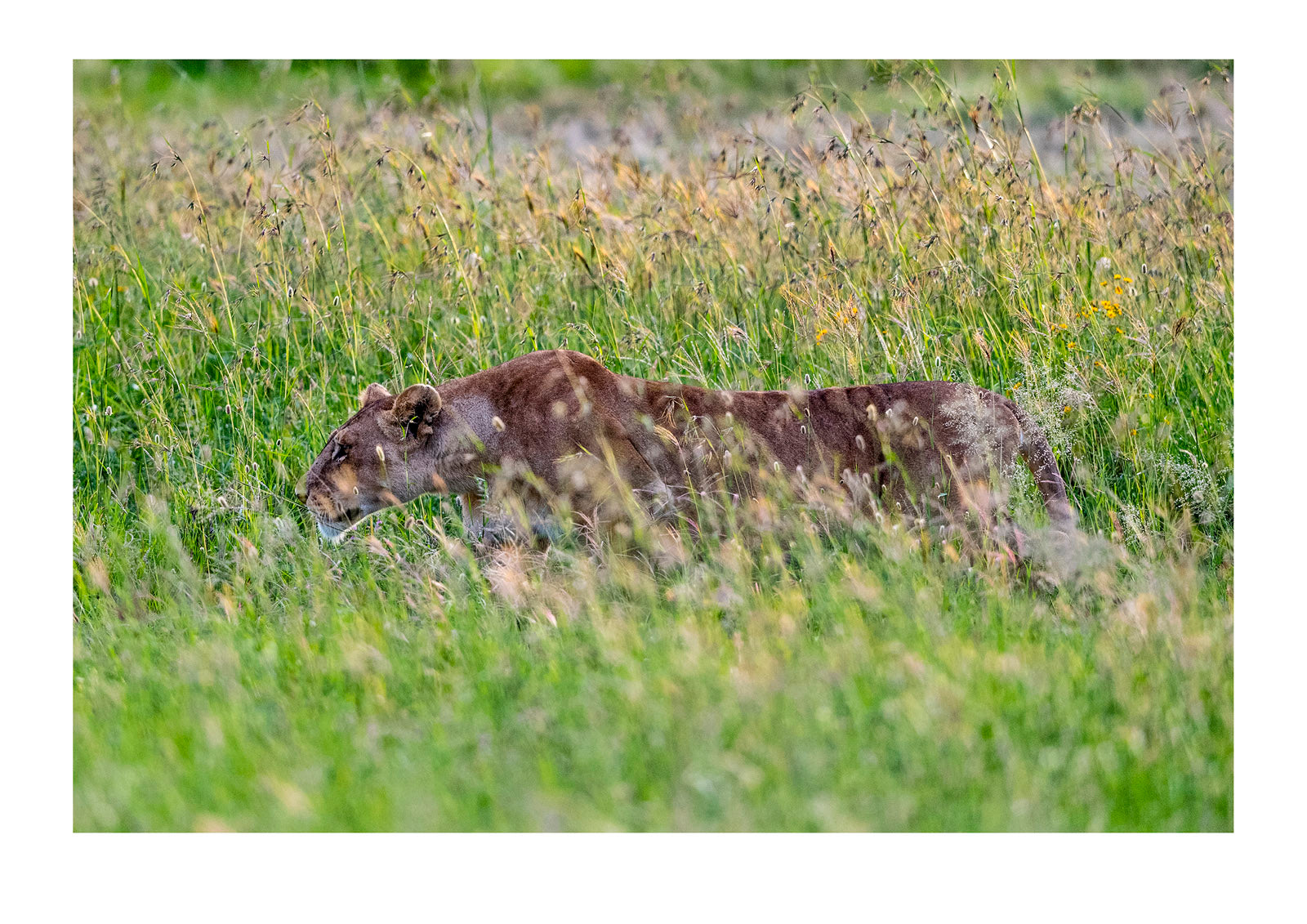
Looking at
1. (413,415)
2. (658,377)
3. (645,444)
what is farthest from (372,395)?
(658,377)

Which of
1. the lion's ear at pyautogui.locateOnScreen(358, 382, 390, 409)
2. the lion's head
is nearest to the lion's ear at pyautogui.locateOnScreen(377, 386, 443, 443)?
the lion's head

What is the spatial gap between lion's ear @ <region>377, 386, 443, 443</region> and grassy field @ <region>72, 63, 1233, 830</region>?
416 mm

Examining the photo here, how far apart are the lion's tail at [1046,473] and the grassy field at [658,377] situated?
19cm

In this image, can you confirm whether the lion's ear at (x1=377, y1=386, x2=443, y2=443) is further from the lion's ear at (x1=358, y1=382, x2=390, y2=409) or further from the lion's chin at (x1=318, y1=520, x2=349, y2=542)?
the lion's chin at (x1=318, y1=520, x2=349, y2=542)

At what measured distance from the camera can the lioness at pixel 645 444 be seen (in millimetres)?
5293

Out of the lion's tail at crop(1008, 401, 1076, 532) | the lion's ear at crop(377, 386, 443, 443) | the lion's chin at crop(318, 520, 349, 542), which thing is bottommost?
the lion's chin at crop(318, 520, 349, 542)

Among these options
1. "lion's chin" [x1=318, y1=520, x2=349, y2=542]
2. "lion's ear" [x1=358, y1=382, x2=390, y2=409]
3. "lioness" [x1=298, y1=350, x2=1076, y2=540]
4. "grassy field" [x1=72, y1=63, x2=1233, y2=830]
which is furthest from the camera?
"lion's ear" [x1=358, y1=382, x2=390, y2=409]

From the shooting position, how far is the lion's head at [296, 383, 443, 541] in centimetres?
546

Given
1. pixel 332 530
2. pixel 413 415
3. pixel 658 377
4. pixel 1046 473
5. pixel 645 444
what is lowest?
pixel 332 530

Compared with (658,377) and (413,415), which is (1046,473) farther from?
(413,415)

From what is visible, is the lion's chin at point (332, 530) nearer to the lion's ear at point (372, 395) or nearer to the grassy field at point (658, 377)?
the grassy field at point (658, 377)

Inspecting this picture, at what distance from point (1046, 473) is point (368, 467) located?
2877mm

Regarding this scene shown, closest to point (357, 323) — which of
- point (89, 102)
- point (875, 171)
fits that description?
point (89, 102)

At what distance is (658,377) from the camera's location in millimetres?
6391
